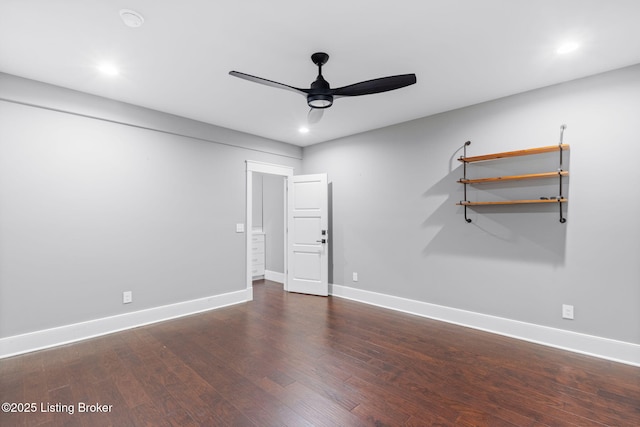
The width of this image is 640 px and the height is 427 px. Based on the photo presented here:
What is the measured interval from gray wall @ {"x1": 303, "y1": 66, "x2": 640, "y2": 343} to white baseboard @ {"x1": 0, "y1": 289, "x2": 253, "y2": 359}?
2.20 metres

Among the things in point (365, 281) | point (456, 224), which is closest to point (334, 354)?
point (365, 281)

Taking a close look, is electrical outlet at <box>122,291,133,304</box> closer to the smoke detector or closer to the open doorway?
the open doorway

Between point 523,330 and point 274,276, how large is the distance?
4.34 metres

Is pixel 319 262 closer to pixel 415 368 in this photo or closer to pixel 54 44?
pixel 415 368

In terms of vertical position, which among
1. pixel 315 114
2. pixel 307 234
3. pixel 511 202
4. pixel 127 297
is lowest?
pixel 127 297

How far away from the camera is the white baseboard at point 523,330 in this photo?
2.62 metres

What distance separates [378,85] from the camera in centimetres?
216

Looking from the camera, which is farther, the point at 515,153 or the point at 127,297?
the point at 127,297

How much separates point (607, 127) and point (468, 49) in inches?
64.8

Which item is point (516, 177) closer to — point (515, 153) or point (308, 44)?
point (515, 153)

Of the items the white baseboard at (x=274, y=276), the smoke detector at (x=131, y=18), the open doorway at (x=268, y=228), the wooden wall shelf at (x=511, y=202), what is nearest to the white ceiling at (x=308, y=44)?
the smoke detector at (x=131, y=18)

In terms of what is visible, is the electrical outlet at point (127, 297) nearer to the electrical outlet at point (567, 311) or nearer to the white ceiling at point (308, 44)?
the white ceiling at point (308, 44)

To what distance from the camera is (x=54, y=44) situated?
228cm

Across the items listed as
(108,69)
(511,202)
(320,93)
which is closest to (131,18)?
(108,69)
